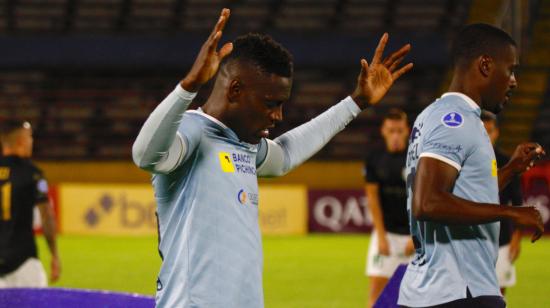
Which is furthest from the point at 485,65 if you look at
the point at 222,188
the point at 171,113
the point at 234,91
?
the point at 171,113

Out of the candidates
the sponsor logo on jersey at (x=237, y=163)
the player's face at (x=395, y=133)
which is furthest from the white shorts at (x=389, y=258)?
the sponsor logo on jersey at (x=237, y=163)

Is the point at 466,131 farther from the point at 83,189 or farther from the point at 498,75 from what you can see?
the point at 83,189

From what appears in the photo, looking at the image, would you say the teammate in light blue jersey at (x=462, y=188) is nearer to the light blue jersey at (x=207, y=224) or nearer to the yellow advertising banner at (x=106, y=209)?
the light blue jersey at (x=207, y=224)

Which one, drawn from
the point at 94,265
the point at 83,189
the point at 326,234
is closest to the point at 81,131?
the point at 83,189

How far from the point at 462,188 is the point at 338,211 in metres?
14.3

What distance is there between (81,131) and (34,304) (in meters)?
17.2

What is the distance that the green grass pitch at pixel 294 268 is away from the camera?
9.51 meters

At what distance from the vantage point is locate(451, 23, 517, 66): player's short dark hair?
11.5ft

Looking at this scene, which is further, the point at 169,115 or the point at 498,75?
the point at 498,75

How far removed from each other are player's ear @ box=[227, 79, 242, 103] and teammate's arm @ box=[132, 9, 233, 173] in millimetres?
279

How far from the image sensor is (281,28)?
2242 cm

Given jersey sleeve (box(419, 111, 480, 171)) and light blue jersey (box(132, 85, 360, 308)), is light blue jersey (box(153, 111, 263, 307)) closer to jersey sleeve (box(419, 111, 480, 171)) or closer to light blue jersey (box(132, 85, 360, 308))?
light blue jersey (box(132, 85, 360, 308))

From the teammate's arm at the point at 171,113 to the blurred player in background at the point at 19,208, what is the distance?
4344 mm

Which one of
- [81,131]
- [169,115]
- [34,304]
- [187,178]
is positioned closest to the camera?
[169,115]
